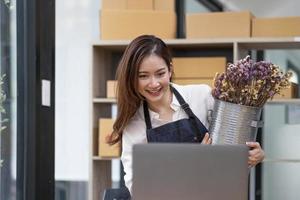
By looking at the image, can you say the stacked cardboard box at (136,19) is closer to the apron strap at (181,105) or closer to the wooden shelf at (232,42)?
the wooden shelf at (232,42)

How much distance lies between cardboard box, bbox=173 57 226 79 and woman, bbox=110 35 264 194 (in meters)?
1.03

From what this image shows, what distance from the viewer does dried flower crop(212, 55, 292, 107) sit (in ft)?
4.43

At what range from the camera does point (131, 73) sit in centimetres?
158

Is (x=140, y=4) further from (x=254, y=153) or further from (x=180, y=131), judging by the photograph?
(x=254, y=153)

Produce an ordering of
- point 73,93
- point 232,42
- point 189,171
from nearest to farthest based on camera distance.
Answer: point 189,171
point 232,42
point 73,93

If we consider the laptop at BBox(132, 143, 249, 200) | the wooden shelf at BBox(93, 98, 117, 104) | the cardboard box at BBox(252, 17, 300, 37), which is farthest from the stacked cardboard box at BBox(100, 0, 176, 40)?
the laptop at BBox(132, 143, 249, 200)

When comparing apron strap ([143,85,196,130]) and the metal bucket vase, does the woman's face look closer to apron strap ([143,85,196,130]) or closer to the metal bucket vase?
apron strap ([143,85,196,130])

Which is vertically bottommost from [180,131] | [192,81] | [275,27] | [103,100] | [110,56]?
[180,131]

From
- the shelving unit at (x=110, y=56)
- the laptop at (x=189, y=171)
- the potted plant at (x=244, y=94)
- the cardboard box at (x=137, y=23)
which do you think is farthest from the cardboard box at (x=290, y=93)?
the laptop at (x=189, y=171)

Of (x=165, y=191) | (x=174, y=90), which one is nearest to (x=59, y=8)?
(x=174, y=90)

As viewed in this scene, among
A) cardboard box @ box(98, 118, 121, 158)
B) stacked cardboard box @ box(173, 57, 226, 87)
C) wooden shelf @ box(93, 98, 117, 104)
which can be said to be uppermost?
stacked cardboard box @ box(173, 57, 226, 87)

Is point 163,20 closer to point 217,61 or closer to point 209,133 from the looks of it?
point 217,61

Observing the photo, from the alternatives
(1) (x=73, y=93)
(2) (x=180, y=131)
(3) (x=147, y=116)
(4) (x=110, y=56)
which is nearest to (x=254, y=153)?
(2) (x=180, y=131)

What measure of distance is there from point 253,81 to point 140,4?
1670mm
